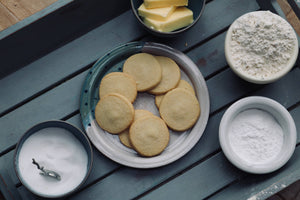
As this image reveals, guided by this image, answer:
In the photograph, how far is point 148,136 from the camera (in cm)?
104

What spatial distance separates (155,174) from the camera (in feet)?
3.53

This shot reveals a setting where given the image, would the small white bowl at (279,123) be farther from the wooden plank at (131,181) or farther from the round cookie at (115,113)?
the round cookie at (115,113)

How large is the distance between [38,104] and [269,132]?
640 mm

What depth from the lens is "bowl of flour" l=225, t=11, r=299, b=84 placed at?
102cm

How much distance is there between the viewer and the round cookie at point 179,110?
1.06 meters

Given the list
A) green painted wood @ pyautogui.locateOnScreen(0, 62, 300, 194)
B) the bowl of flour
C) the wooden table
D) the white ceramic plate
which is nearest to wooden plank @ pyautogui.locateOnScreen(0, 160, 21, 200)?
the wooden table

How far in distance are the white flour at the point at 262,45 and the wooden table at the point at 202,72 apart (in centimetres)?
9

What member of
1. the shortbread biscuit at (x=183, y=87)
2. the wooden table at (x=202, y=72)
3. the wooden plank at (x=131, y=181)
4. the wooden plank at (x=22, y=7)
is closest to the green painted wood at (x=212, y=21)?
the wooden table at (x=202, y=72)

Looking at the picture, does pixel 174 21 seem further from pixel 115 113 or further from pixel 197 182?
pixel 197 182

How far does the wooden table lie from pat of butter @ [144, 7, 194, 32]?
2.3 inches

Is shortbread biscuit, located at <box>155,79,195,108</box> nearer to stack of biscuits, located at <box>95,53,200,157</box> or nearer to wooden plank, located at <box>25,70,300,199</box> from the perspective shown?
stack of biscuits, located at <box>95,53,200,157</box>

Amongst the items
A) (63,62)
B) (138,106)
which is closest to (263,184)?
(138,106)

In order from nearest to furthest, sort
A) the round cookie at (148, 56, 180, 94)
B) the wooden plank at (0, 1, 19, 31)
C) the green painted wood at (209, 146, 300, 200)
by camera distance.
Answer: the green painted wood at (209, 146, 300, 200) < the round cookie at (148, 56, 180, 94) < the wooden plank at (0, 1, 19, 31)

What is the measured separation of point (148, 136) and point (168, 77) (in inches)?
6.9
